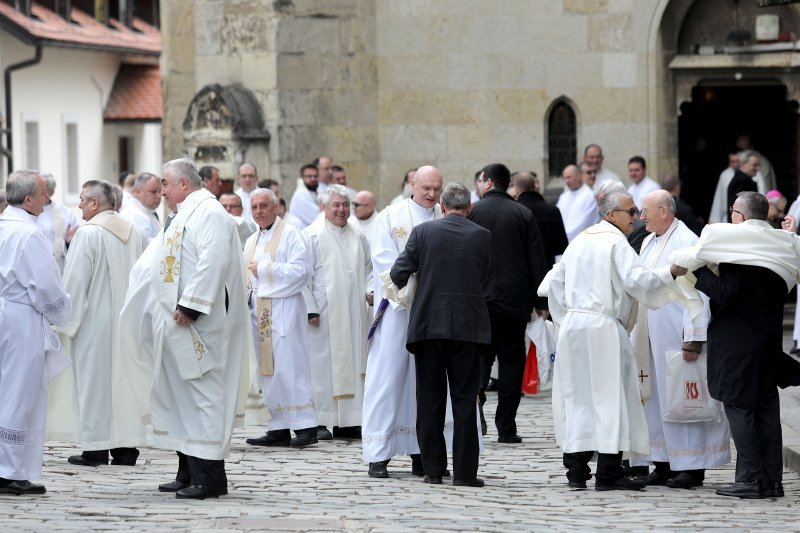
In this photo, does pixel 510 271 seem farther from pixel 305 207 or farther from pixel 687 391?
pixel 305 207

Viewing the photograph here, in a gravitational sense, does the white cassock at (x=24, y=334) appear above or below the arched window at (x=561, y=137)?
below

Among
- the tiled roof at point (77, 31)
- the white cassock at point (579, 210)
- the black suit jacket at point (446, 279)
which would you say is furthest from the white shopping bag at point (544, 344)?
the tiled roof at point (77, 31)

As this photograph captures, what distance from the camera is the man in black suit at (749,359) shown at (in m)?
10.4

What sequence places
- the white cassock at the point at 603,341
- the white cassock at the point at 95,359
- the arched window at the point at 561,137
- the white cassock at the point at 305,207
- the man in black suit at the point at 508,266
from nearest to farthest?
the white cassock at the point at 603,341 → the white cassock at the point at 95,359 → the man in black suit at the point at 508,266 → the white cassock at the point at 305,207 → the arched window at the point at 561,137

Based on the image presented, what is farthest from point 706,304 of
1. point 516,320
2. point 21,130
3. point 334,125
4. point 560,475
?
point 21,130

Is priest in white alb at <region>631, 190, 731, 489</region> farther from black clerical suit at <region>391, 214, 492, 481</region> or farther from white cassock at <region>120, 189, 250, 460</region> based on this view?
white cassock at <region>120, 189, 250, 460</region>

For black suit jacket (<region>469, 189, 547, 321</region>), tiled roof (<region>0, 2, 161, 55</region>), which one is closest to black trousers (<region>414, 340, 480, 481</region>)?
black suit jacket (<region>469, 189, 547, 321</region>)

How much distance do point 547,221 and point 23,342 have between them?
20.0 ft

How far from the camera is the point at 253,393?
44.2 feet

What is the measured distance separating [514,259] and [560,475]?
2.44 metres

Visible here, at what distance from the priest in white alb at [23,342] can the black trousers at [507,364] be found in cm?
364

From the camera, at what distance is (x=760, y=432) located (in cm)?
1052

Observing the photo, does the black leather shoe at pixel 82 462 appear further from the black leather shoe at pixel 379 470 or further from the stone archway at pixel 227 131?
the stone archway at pixel 227 131

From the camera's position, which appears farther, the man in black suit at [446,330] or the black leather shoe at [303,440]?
the black leather shoe at [303,440]
